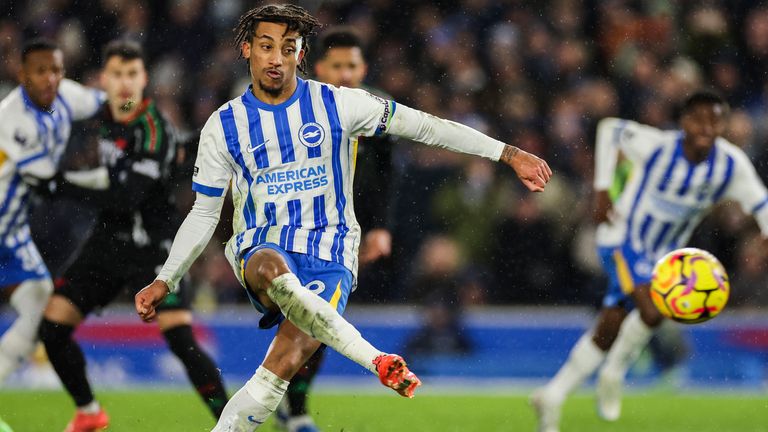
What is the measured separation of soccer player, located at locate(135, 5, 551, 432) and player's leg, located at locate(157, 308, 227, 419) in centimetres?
123

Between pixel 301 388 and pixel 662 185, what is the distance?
2.89 metres

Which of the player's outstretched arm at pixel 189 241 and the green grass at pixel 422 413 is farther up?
the player's outstretched arm at pixel 189 241

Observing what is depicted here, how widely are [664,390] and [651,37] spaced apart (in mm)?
3599

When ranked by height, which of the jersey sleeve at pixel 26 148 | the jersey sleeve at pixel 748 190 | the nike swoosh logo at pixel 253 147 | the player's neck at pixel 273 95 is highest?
the player's neck at pixel 273 95

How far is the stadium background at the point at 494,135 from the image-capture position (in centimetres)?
1106

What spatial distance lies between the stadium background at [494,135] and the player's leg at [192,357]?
4.28 m


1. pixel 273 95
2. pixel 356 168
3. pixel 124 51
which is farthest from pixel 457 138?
pixel 124 51

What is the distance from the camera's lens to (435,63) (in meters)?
12.3

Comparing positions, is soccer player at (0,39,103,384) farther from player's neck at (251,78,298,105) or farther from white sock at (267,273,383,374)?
white sock at (267,273,383,374)

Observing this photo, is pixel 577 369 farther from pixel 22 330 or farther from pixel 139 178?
pixel 22 330

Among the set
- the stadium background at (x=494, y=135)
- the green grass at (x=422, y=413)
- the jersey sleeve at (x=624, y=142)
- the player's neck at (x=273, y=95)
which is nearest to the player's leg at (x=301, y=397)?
the green grass at (x=422, y=413)

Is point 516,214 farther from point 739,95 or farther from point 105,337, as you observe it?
point 105,337

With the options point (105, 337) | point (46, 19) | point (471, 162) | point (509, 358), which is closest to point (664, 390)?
point (509, 358)

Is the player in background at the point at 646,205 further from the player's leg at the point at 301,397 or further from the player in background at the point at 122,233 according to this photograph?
the player in background at the point at 122,233
